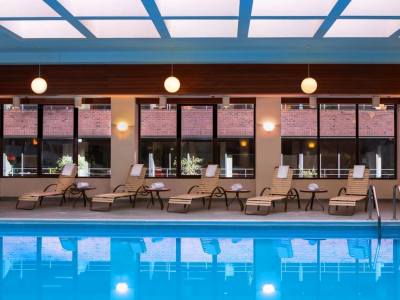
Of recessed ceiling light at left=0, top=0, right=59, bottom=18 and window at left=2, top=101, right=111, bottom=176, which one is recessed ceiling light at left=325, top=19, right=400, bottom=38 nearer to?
recessed ceiling light at left=0, top=0, right=59, bottom=18

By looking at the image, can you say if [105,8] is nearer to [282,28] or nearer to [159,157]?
[282,28]

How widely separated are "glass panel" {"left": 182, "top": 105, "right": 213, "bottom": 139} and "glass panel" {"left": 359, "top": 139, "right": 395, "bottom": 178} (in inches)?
149

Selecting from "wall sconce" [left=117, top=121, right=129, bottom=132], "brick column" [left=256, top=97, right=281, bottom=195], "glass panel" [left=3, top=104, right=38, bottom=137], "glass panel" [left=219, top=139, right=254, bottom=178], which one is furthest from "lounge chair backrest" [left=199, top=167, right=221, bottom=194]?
"glass panel" [left=3, top=104, right=38, bottom=137]

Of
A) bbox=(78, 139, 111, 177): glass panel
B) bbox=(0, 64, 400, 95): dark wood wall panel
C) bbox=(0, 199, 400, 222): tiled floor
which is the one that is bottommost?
bbox=(0, 199, 400, 222): tiled floor

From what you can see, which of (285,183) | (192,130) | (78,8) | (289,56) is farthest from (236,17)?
(192,130)

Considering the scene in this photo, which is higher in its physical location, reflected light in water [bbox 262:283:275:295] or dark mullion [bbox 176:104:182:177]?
dark mullion [bbox 176:104:182:177]

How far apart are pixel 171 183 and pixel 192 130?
1.42 m

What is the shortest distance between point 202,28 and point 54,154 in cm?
684

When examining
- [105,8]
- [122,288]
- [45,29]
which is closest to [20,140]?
[45,29]

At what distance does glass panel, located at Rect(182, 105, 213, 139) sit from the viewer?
12.8 metres

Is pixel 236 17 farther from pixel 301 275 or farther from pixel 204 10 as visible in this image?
pixel 301 275

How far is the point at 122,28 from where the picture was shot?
7.58 metres

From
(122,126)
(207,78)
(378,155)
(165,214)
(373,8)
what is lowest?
(165,214)

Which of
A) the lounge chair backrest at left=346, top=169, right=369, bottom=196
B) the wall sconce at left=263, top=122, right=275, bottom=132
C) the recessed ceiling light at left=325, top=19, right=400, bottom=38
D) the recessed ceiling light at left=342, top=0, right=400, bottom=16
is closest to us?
the recessed ceiling light at left=342, top=0, right=400, bottom=16
